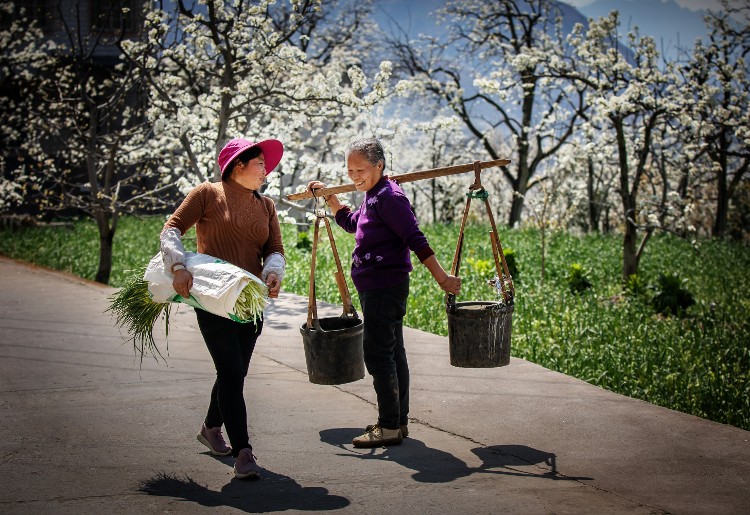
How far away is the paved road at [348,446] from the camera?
424 cm

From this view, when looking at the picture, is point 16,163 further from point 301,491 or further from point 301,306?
point 301,491

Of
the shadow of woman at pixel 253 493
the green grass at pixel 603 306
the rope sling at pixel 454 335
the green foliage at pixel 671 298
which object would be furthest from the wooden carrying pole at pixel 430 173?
the green foliage at pixel 671 298

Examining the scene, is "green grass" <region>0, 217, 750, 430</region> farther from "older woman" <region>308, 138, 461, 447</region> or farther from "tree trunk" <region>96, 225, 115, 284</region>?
"older woman" <region>308, 138, 461, 447</region>

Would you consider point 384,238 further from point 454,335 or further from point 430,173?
point 454,335

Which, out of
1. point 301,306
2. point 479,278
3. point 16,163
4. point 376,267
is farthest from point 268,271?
point 16,163

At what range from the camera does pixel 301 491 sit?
4398mm

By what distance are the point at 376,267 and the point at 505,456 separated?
3.97 feet

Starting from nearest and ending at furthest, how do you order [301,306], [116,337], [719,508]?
[719,508] < [116,337] < [301,306]

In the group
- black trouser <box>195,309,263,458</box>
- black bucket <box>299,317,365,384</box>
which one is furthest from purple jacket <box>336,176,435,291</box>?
black trouser <box>195,309,263,458</box>

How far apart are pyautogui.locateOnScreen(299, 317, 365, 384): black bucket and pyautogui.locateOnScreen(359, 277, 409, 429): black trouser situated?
247 mm

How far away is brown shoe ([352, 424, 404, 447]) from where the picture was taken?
5158 mm

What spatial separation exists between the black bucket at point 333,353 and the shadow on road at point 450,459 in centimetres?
36

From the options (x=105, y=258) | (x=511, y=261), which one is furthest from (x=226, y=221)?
(x=105, y=258)

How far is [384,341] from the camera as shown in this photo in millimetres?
5098
